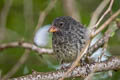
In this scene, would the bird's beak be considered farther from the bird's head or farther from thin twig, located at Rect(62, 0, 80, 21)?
thin twig, located at Rect(62, 0, 80, 21)

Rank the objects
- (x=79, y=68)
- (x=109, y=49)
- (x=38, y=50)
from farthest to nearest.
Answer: (x=109, y=49) < (x=38, y=50) < (x=79, y=68)

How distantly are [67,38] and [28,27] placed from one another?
1.17 metres

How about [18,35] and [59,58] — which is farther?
[18,35]

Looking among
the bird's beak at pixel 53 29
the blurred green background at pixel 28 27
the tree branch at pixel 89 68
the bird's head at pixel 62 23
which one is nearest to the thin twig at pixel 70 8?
the blurred green background at pixel 28 27

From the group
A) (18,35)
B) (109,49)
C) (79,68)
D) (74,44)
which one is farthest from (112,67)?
(18,35)

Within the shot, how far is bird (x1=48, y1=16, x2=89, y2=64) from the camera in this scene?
14.9 ft

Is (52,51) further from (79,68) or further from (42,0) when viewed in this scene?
(42,0)

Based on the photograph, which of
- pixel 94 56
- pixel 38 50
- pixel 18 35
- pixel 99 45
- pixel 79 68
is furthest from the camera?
pixel 18 35

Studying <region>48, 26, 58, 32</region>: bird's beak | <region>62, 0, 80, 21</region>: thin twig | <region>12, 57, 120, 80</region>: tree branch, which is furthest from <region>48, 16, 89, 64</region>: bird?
<region>62, 0, 80, 21</region>: thin twig

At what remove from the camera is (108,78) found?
15.2ft

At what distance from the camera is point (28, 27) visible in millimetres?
5656

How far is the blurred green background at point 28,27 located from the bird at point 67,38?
347 millimetres

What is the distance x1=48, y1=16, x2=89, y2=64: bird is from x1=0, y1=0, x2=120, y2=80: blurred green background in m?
0.35

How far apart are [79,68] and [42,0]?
9.23ft
